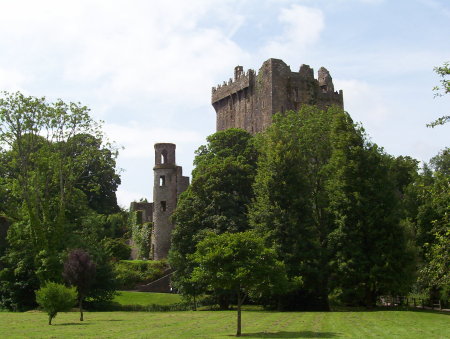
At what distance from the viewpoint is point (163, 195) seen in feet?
175

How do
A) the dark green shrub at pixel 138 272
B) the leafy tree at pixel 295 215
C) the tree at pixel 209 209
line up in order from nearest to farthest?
1. the leafy tree at pixel 295 215
2. the tree at pixel 209 209
3. the dark green shrub at pixel 138 272

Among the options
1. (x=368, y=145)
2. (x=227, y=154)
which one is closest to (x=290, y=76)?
(x=227, y=154)

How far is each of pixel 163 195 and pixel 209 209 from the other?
55.7 feet

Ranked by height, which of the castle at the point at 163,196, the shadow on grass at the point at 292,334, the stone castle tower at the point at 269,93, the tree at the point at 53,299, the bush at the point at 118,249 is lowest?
the shadow on grass at the point at 292,334

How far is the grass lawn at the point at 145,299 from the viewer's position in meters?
38.4

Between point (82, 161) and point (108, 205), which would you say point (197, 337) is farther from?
point (108, 205)

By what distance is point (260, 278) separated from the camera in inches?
802

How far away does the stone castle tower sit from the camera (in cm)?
5350

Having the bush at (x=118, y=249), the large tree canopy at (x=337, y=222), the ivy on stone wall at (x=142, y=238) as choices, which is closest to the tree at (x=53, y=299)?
the large tree canopy at (x=337, y=222)

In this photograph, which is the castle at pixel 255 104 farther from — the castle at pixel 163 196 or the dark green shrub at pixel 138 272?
the dark green shrub at pixel 138 272

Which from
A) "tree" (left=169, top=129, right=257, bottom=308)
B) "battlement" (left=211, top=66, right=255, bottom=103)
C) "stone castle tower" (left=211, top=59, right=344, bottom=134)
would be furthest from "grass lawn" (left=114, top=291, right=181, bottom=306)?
"battlement" (left=211, top=66, right=255, bottom=103)

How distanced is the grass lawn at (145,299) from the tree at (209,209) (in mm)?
2482

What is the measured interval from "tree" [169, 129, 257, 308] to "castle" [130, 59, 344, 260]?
512 inches

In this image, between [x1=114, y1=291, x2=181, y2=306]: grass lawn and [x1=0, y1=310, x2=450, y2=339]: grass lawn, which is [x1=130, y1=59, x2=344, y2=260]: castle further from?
[x1=0, y1=310, x2=450, y2=339]: grass lawn
